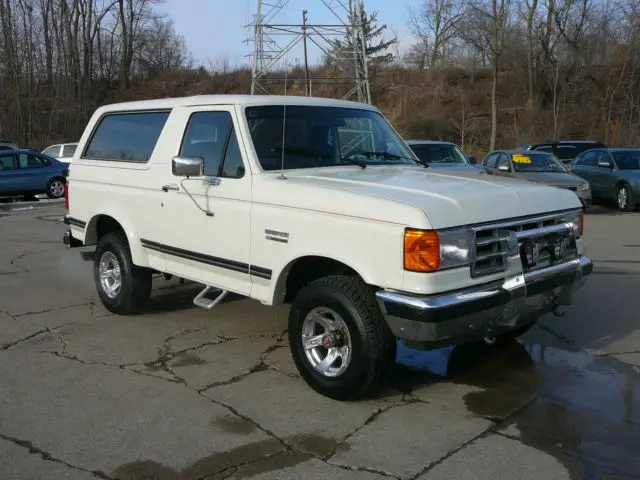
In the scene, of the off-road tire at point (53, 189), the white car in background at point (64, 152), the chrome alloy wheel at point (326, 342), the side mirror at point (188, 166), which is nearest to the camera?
the chrome alloy wheel at point (326, 342)

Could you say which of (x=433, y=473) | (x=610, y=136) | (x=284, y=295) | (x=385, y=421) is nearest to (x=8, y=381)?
(x=284, y=295)

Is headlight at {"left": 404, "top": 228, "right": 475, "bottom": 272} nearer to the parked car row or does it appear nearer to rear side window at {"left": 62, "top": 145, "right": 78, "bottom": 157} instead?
the parked car row

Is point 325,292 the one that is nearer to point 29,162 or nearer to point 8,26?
point 29,162

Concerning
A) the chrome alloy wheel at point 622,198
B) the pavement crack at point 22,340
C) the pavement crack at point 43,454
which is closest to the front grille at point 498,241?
the pavement crack at point 43,454

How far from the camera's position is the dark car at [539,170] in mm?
14297

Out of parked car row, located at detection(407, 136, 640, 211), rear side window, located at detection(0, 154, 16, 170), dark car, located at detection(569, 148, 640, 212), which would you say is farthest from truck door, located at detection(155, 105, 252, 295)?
rear side window, located at detection(0, 154, 16, 170)

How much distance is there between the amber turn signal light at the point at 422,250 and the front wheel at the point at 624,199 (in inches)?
541

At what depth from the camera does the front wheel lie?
15750 millimetres

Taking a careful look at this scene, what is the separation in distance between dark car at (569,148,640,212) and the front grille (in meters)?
12.8

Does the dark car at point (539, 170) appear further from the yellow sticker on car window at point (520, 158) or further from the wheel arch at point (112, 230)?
the wheel arch at point (112, 230)

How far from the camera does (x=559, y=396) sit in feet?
14.7

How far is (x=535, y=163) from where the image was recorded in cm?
1559

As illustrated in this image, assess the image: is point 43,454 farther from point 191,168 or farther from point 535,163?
point 535,163

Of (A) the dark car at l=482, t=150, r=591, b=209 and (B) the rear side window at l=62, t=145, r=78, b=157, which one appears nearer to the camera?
(A) the dark car at l=482, t=150, r=591, b=209
